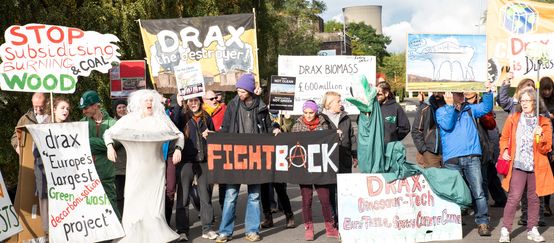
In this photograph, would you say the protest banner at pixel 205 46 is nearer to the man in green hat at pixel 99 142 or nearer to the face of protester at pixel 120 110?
the face of protester at pixel 120 110

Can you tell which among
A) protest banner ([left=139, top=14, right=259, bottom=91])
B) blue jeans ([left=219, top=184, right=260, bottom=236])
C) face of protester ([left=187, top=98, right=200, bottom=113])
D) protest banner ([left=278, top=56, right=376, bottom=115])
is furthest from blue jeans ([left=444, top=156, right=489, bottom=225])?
protest banner ([left=278, top=56, right=376, bottom=115])

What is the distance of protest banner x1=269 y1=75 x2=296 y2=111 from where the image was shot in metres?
10.2

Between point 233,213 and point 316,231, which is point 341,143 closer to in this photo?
point 316,231

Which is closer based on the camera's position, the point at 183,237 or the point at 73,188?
the point at 73,188

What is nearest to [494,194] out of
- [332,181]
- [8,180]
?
[332,181]

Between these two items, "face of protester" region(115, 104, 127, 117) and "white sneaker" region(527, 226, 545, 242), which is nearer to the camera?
"white sneaker" region(527, 226, 545, 242)

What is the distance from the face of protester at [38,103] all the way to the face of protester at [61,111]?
0.41 meters

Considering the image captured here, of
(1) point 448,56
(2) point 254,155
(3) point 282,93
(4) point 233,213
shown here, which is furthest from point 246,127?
(1) point 448,56

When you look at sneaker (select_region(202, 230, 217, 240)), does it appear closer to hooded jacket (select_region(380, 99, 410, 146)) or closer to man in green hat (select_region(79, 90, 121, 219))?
man in green hat (select_region(79, 90, 121, 219))

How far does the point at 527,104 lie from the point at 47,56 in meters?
5.24

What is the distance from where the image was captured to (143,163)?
23.5 feet

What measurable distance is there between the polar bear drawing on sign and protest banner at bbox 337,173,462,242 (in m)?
1.50

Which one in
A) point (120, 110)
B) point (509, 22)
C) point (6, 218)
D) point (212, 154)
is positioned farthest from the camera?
point (509, 22)

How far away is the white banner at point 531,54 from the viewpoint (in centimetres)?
839
